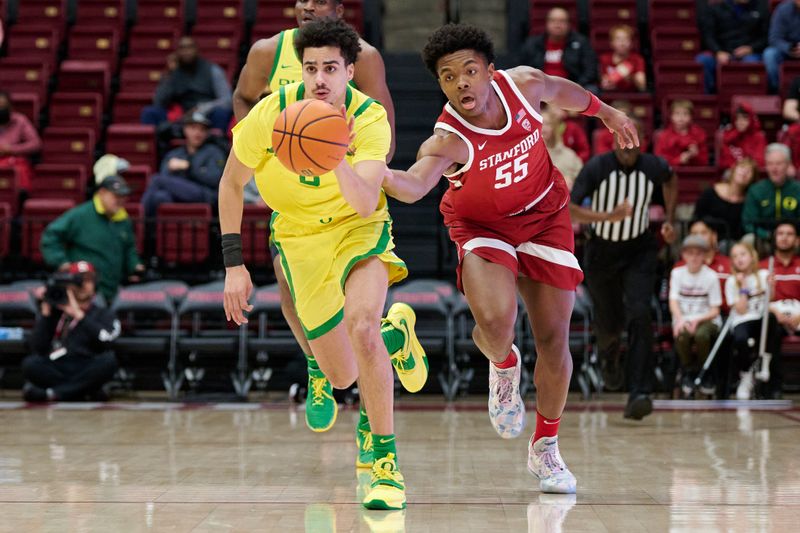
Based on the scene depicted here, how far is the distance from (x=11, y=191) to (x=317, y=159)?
811 centimetres

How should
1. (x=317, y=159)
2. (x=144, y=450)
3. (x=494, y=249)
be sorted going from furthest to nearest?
(x=144, y=450) → (x=494, y=249) → (x=317, y=159)

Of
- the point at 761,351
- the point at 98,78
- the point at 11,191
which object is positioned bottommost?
the point at 761,351

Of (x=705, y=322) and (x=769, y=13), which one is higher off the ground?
(x=769, y=13)

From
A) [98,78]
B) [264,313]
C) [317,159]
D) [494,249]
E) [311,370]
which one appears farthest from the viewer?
[98,78]

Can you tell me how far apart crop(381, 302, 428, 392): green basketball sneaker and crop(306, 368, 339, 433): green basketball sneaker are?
368 millimetres

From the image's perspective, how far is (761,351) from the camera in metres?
9.25

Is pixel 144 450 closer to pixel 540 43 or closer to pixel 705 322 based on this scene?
pixel 705 322

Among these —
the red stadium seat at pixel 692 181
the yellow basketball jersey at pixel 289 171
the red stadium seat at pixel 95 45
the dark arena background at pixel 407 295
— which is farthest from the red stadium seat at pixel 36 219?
the yellow basketball jersey at pixel 289 171

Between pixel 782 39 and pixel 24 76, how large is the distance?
26.8 feet

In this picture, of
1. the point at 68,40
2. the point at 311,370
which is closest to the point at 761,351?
the point at 311,370

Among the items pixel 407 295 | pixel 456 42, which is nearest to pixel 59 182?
pixel 407 295

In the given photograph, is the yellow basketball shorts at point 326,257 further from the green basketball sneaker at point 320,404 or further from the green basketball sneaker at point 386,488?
the green basketball sneaker at point 386,488

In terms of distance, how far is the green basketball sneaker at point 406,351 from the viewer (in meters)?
5.26

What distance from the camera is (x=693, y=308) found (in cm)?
957
